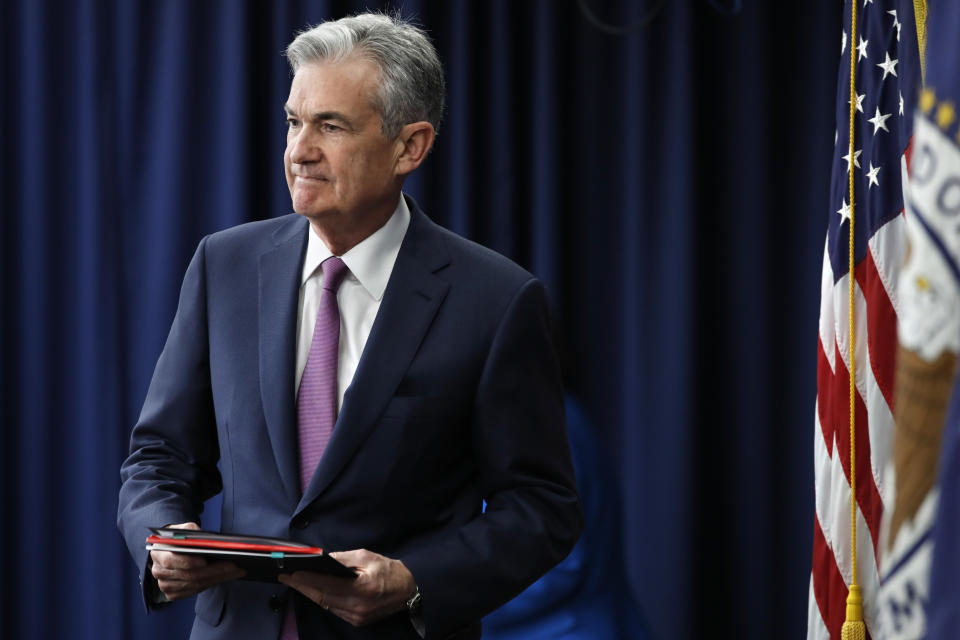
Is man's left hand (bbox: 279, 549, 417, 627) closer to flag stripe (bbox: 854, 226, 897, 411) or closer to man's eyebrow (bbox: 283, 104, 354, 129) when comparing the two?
man's eyebrow (bbox: 283, 104, 354, 129)

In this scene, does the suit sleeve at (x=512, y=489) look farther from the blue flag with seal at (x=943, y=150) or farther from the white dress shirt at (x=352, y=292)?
the blue flag with seal at (x=943, y=150)

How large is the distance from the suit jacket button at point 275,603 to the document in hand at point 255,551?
18cm

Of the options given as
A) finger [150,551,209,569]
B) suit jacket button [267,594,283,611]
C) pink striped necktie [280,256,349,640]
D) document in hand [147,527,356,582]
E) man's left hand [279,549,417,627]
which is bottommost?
suit jacket button [267,594,283,611]

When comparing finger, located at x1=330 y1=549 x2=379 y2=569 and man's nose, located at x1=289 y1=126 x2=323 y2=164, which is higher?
man's nose, located at x1=289 y1=126 x2=323 y2=164

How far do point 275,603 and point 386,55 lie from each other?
820mm

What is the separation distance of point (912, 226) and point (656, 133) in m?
2.51

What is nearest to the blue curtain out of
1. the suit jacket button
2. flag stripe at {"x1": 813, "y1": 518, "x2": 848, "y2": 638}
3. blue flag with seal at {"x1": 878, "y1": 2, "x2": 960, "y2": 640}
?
flag stripe at {"x1": 813, "y1": 518, "x2": 848, "y2": 638}

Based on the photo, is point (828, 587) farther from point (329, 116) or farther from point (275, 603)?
point (329, 116)

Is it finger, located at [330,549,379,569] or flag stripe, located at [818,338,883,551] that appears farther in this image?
flag stripe, located at [818,338,883,551]

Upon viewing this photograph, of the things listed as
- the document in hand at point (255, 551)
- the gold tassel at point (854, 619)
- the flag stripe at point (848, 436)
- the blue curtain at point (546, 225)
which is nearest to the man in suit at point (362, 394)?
the document in hand at point (255, 551)

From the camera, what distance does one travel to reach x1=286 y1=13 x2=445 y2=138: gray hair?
63.6 inches

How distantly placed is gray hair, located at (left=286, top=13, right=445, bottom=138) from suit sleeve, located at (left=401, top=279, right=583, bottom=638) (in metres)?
0.33

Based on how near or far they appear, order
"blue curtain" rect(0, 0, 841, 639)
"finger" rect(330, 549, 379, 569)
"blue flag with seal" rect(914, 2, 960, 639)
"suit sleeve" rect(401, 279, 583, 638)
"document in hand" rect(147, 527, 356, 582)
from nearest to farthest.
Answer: "blue flag with seal" rect(914, 2, 960, 639)
"document in hand" rect(147, 527, 356, 582)
"finger" rect(330, 549, 379, 569)
"suit sleeve" rect(401, 279, 583, 638)
"blue curtain" rect(0, 0, 841, 639)

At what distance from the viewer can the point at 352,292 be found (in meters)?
1.65
